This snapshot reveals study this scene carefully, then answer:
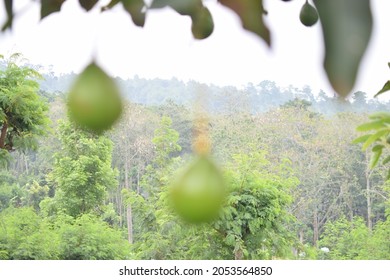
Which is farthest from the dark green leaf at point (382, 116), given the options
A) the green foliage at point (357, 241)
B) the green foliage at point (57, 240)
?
the green foliage at point (357, 241)

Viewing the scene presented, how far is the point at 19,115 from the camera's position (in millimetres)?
3447

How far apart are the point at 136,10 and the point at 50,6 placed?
23mm

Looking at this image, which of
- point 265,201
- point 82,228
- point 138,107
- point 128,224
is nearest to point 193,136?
point 265,201

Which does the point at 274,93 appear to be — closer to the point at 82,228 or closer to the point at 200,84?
the point at 82,228

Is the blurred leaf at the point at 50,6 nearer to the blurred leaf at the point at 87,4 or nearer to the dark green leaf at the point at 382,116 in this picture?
the blurred leaf at the point at 87,4

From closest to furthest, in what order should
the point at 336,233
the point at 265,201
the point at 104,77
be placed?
the point at 104,77 → the point at 265,201 → the point at 336,233

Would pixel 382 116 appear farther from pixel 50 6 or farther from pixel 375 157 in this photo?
pixel 50 6

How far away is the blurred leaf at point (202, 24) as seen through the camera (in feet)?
0.57

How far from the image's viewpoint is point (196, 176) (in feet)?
0.51

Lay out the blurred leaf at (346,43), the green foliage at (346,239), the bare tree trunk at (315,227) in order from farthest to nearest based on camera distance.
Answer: the bare tree trunk at (315,227) < the green foliage at (346,239) < the blurred leaf at (346,43)

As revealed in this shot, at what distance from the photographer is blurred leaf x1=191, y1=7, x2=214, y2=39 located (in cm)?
17

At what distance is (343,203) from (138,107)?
8.42ft

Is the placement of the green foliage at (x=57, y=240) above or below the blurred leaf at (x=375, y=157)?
below

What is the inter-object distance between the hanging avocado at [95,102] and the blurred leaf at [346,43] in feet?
0.22
